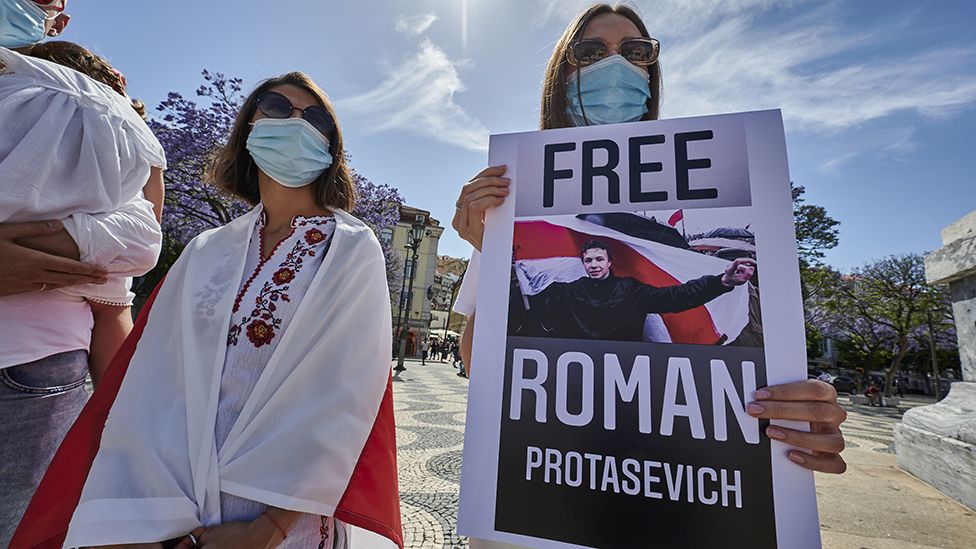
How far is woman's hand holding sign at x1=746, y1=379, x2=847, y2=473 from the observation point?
86 cm

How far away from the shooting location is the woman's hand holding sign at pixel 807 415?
34.0 inches

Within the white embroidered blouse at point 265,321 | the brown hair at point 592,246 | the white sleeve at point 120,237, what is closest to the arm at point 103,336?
the white sleeve at point 120,237

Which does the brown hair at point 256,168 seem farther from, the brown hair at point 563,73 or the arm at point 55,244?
the brown hair at point 563,73

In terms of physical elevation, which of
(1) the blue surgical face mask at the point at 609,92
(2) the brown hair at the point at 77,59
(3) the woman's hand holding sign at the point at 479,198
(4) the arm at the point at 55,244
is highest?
(2) the brown hair at the point at 77,59

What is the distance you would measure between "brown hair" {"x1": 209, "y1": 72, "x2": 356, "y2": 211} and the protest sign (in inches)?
38.0

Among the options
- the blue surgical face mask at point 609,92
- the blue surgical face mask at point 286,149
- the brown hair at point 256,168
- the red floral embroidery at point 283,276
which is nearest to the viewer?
the red floral embroidery at point 283,276

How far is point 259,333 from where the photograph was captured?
127 cm

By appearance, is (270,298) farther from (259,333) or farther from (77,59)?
(77,59)

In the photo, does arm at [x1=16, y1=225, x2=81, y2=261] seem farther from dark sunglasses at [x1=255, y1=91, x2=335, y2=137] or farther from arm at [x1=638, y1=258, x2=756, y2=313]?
arm at [x1=638, y1=258, x2=756, y2=313]

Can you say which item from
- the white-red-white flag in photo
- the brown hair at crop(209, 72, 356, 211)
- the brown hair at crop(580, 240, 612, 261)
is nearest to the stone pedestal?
the white-red-white flag in photo

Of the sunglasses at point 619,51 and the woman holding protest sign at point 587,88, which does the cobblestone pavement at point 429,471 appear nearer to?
the woman holding protest sign at point 587,88

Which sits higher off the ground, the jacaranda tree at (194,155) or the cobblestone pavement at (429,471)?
the jacaranda tree at (194,155)

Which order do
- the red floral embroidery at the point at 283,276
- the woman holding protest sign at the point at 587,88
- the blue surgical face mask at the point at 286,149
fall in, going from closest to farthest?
the woman holding protest sign at the point at 587,88, the red floral embroidery at the point at 283,276, the blue surgical face mask at the point at 286,149

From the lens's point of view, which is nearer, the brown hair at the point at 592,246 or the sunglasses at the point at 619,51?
the brown hair at the point at 592,246
